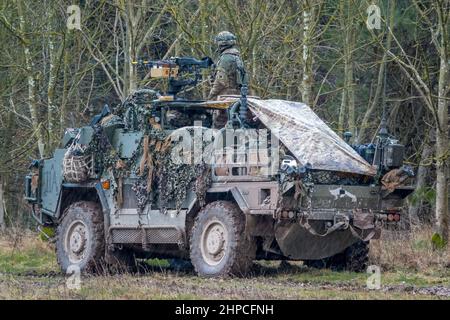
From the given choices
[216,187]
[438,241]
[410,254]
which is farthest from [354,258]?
[438,241]

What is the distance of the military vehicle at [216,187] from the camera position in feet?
53.6

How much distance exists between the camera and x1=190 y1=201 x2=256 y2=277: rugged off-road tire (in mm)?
16328

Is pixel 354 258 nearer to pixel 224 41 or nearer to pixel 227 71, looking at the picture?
pixel 227 71

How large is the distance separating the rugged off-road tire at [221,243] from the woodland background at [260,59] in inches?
149

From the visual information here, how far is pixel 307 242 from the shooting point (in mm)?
16641

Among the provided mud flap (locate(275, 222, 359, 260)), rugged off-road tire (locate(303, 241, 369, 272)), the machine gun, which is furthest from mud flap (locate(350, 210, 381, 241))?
the machine gun

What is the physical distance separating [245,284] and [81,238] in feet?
14.1

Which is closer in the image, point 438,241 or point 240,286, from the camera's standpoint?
point 240,286

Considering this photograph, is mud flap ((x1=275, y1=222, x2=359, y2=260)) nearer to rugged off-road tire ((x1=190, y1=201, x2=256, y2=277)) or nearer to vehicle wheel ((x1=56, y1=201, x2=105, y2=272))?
rugged off-road tire ((x1=190, y1=201, x2=256, y2=277))

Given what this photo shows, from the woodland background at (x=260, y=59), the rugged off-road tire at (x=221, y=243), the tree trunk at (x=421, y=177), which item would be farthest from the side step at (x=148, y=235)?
the tree trunk at (x=421, y=177)

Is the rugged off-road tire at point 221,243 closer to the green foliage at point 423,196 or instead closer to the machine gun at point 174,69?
the machine gun at point 174,69

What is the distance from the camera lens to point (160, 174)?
17.8 metres

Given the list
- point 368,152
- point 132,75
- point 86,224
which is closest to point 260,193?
point 368,152

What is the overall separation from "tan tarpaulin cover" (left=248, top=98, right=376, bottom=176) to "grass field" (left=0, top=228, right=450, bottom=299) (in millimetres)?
1354
